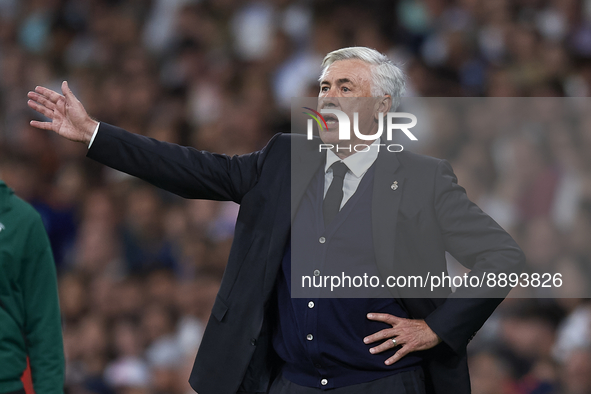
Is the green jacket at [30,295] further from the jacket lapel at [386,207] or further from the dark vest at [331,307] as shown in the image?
the jacket lapel at [386,207]

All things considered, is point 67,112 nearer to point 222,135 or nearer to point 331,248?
point 331,248

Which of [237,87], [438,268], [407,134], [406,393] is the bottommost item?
[406,393]

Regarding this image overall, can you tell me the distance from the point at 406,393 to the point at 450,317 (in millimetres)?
269

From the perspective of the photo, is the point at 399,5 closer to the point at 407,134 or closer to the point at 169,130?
the point at 169,130

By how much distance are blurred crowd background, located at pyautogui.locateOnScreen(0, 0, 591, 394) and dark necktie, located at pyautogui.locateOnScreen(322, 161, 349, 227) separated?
1.81m

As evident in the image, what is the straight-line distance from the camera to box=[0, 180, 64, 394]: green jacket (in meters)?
2.30

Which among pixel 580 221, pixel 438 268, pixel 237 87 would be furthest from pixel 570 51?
pixel 438 268

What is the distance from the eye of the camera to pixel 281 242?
7.98 ft

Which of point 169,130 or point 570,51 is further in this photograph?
point 169,130

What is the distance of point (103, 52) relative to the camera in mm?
6906

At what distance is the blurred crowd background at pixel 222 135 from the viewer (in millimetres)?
4215

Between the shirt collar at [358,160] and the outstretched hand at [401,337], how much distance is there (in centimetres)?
49

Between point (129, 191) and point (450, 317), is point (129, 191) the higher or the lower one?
the higher one
